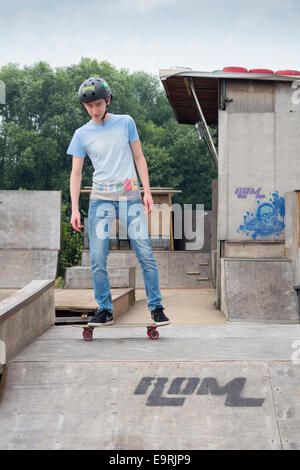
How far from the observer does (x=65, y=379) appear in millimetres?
3859

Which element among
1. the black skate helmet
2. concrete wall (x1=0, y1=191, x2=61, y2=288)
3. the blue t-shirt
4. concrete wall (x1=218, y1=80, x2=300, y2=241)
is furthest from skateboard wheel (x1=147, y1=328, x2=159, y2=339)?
concrete wall (x1=0, y1=191, x2=61, y2=288)

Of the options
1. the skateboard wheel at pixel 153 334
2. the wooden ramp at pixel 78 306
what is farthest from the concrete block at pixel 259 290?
the skateboard wheel at pixel 153 334

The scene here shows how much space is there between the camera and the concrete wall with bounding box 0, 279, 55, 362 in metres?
4.19

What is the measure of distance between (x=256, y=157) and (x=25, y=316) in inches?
376

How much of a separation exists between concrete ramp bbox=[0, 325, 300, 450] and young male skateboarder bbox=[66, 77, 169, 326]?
25.8 inches

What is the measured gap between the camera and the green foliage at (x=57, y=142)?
145ft

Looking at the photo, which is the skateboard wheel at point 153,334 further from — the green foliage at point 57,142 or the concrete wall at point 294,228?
the green foliage at point 57,142

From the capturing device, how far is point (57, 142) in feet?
149

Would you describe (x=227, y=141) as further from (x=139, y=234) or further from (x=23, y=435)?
(x=23, y=435)

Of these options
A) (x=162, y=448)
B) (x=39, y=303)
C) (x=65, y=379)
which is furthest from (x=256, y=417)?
(x=39, y=303)

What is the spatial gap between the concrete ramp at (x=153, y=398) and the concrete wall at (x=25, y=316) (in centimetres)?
15

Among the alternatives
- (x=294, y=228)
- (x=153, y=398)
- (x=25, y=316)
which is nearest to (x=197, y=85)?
(x=294, y=228)

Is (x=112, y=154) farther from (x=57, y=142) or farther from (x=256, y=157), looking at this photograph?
(x=57, y=142)

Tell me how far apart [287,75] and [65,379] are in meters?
11.0
